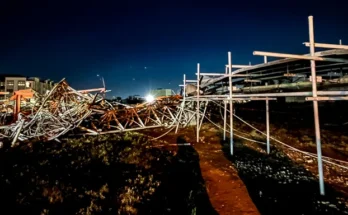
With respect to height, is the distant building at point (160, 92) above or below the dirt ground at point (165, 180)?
above

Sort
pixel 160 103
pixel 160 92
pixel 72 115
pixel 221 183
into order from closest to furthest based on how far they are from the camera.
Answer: pixel 221 183 < pixel 72 115 < pixel 160 103 < pixel 160 92

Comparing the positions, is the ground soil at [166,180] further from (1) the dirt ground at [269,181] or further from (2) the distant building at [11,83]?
(2) the distant building at [11,83]

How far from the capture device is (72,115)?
529 inches

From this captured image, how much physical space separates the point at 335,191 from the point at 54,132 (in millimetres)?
12766

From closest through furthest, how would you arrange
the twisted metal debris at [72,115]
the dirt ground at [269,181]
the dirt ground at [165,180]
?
the dirt ground at [165,180], the dirt ground at [269,181], the twisted metal debris at [72,115]

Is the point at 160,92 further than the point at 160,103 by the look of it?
Yes

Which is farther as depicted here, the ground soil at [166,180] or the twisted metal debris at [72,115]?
the twisted metal debris at [72,115]

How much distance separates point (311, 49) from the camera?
5.41 meters

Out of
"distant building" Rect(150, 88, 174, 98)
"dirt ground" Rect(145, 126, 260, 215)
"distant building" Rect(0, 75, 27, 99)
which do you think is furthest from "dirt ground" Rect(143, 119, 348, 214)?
"distant building" Rect(0, 75, 27, 99)

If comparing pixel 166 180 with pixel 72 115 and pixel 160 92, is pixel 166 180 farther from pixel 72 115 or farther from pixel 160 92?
pixel 160 92

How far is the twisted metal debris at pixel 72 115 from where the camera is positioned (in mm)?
11547

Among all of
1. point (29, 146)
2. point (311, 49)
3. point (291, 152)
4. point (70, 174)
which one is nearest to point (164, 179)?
point (70, 174)

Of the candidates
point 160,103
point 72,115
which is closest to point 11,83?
point 72,115

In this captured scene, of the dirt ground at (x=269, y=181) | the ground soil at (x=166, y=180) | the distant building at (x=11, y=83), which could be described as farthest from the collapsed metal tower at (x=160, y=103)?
the distant building at (x=11, y=83)
